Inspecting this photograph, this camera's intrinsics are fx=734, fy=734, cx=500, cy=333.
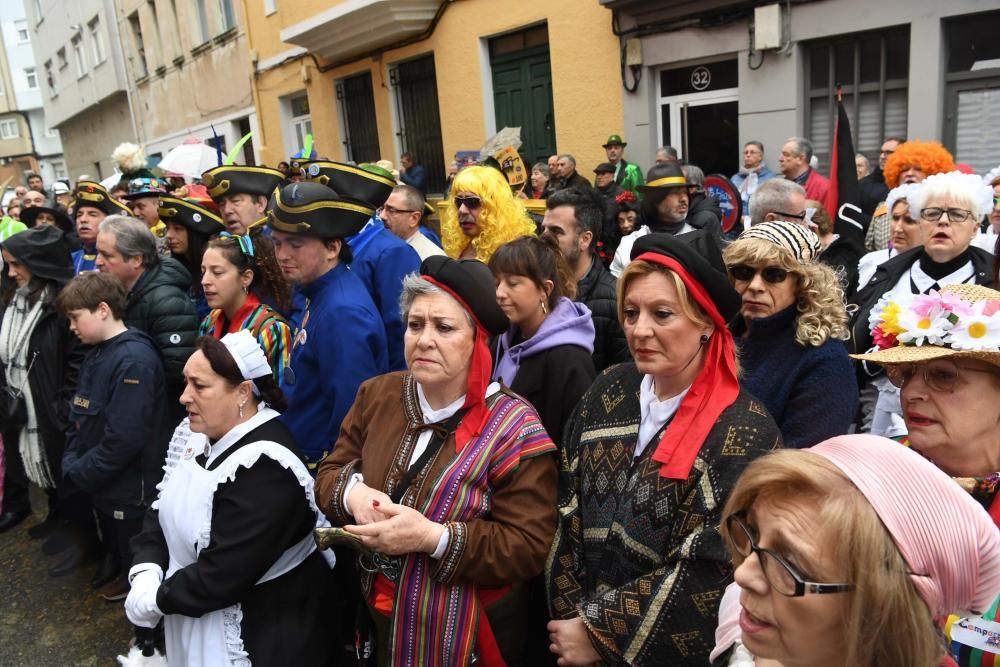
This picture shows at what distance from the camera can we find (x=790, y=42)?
26.1 feet

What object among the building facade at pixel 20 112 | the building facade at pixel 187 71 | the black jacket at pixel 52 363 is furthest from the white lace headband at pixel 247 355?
the building facade at pixel 20 112

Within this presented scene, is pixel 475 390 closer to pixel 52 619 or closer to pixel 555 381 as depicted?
pixel 555 381

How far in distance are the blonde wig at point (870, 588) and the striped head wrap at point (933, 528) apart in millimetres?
19

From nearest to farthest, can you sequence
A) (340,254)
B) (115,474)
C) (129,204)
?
(340,254) → (115,474) → (129,204)

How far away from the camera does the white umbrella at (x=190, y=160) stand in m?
8.92

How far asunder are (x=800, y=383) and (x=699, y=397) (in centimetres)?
65

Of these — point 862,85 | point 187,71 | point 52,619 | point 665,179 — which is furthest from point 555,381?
point 187,71

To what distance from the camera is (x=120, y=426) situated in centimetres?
357

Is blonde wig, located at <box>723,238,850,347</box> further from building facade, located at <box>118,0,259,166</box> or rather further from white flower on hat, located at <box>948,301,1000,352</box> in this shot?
building facade, located at <box>118,0,259,166</box>

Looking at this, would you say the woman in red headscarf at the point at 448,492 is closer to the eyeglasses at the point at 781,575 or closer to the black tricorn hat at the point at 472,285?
the black tricorn hat at the point at 472,285

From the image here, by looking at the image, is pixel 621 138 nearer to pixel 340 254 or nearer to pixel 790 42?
pixel 790 42

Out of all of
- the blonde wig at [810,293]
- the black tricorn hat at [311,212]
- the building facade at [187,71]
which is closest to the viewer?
the blonde wig at [810,293]

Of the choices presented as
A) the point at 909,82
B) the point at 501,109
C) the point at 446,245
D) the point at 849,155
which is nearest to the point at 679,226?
the point at 849,155

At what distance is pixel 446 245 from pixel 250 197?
1266 mm
